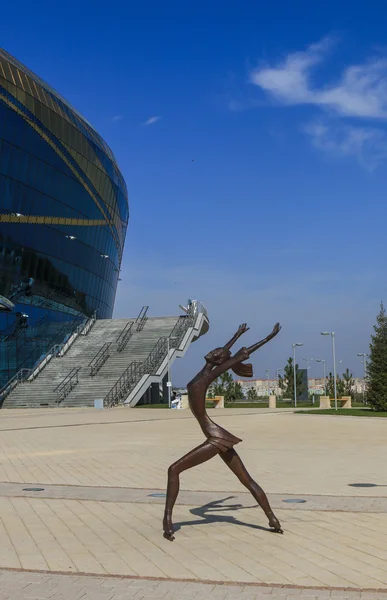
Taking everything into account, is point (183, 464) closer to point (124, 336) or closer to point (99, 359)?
point (99, 359)

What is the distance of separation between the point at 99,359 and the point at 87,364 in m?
0.82

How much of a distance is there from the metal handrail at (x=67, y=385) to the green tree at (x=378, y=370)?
16.9 meters

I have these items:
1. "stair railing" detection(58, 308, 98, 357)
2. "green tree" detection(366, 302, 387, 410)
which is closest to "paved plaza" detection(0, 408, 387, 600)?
"green tree" detection(366, 302, 387, 410)

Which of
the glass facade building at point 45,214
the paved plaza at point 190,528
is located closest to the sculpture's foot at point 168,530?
the paved plaza at point 190,528

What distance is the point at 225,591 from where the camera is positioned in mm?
5473

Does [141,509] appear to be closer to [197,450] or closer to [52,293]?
[197,450]

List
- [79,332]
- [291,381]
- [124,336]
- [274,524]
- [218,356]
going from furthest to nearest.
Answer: [291,381] → [79,332] → [124,336] → [218,356] → [274,524]

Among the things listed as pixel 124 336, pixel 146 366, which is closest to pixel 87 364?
pixel 124 336

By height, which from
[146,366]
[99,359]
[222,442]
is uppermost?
[99,359]

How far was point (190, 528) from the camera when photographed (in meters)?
7.90

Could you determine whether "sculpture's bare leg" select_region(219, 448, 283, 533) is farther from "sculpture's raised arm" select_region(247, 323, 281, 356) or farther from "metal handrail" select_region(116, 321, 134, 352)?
"metal handrail" select_region(116, 321, 134, 352)

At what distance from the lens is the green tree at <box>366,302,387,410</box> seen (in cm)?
3797

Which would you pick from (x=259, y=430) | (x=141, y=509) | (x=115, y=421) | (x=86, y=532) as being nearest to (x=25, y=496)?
(x=141, y=509)

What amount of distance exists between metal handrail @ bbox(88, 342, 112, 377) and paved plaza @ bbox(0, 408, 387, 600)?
25.8m
